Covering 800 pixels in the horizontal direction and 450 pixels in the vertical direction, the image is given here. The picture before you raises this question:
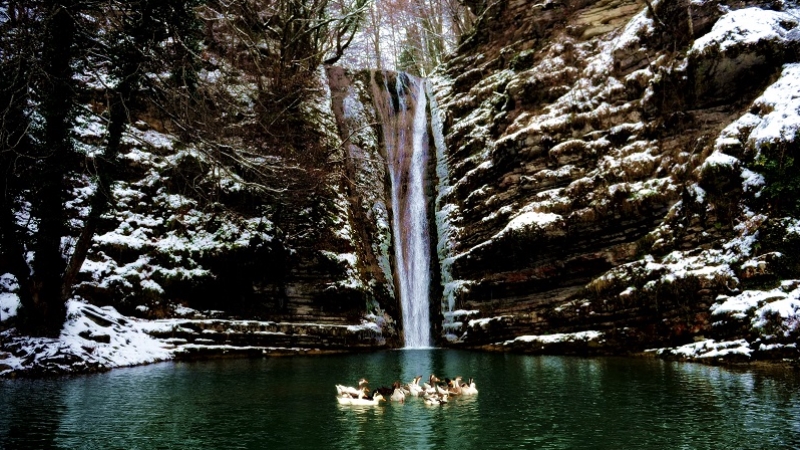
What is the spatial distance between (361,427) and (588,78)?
1612cm

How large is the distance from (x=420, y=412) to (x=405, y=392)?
1153 millimetres

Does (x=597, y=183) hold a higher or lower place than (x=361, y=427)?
higher

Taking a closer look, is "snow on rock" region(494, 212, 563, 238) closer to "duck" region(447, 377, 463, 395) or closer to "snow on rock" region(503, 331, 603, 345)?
Answer: "snow on rock" region(503, 331, 603, 345)

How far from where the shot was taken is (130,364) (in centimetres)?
1362

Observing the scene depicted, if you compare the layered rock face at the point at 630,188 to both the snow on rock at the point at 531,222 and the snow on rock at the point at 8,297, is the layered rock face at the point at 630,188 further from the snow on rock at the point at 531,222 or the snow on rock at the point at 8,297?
the snow on rock at the point at 8,297

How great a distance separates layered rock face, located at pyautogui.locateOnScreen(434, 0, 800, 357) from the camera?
12.5 meters

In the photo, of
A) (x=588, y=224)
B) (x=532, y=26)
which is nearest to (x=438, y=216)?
(x=588, y=224)

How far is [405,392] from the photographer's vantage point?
8656 millimetres

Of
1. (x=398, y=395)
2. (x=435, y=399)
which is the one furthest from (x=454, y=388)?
(x=398, y=395)

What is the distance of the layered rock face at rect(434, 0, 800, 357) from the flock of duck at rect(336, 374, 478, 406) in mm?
6848

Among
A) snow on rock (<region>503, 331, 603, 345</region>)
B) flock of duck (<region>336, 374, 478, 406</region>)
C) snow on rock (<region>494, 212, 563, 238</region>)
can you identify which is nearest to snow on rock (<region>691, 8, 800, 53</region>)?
snow on rock (<region>494, 212, 563, 238</region>)

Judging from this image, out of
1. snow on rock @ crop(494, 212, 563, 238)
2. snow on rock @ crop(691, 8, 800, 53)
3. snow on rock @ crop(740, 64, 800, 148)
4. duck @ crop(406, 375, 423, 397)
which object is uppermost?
snow on rock @ crop(691, 8, 800, 53)

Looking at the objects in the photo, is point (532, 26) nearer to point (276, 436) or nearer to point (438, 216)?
point (438, 216)

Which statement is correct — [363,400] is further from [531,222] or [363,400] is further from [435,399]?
[531,222]
